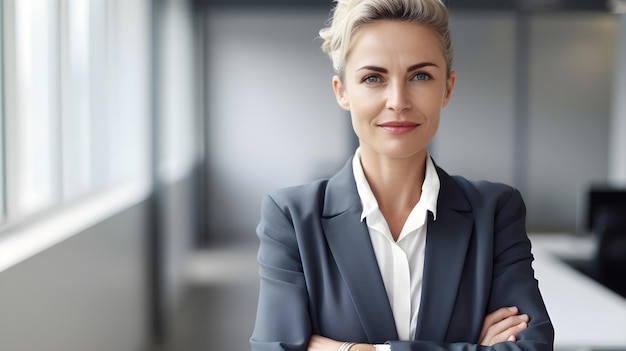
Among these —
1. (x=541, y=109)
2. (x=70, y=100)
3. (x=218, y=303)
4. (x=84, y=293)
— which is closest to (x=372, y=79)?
Result: (x=84, y=293)

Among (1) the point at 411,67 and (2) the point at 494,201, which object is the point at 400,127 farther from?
(2) the point at 494,201

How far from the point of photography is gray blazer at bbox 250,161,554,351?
118cm

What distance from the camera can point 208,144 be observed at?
565cm

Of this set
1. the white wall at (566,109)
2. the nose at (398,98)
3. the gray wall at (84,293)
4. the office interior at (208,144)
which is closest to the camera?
the nose at (398,98)

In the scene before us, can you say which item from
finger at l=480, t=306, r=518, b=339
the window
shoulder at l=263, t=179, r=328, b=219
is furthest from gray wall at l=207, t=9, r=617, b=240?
finger at l=480, t=306, r=518, b=339

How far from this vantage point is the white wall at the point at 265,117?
5594 millimetres

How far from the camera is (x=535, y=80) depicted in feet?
20.8

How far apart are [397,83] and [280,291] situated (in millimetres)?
383

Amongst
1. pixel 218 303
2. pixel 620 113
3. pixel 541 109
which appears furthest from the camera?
pixel 541 109

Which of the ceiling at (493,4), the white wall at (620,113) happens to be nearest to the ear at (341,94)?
the ceiling at (493,4)

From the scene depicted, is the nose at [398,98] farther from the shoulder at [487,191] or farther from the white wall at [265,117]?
the white wall at [265,117]

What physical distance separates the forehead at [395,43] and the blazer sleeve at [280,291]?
304mm

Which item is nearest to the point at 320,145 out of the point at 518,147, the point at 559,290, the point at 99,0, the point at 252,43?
the point at 252,43

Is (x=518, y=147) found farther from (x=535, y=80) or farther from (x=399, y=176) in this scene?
(x=399, y=176)
